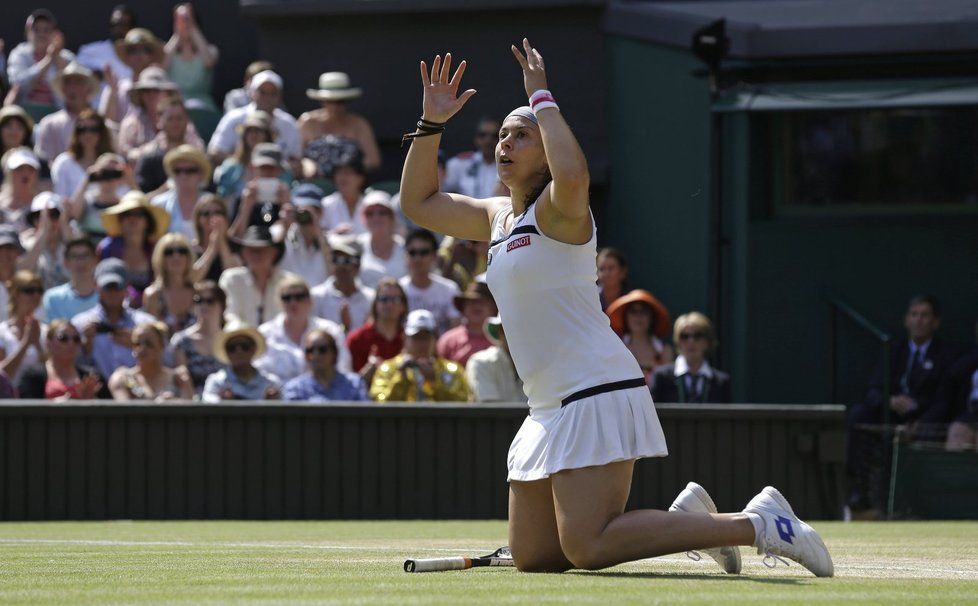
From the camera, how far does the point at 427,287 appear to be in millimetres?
13641

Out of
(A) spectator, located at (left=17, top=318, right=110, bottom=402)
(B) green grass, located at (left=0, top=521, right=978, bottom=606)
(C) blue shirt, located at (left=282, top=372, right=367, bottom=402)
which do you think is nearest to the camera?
(B) green grass, located at (left=0, top=521, right=978, bottom=606)

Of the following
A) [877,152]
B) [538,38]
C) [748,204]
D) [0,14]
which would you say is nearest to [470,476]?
[748,204]

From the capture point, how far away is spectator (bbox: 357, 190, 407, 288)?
1424cm

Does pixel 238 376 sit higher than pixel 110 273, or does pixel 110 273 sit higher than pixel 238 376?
pixel 110 273

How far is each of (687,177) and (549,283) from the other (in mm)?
10057

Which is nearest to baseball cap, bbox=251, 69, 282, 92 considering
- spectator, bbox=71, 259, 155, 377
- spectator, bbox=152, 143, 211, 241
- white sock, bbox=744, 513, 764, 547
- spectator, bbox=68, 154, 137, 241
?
spectator, bbox=152, 143, 211, 241

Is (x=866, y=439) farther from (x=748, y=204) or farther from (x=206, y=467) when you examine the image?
(x=206, y=467)

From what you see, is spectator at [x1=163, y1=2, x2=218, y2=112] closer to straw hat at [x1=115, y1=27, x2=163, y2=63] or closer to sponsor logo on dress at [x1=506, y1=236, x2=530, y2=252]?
straw hat at [x1=115, y1=27, x2=163, y2=63]

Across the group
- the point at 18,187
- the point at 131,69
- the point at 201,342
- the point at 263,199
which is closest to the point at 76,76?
the point at 131,69

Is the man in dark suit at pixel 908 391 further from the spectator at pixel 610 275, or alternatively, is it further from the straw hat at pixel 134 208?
the straw hat at pixel 134 208

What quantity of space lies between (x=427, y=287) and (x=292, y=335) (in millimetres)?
1280

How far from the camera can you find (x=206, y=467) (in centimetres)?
1213

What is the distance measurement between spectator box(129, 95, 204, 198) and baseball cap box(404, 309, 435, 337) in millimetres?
3812

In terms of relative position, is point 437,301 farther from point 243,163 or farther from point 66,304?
point 66,304
